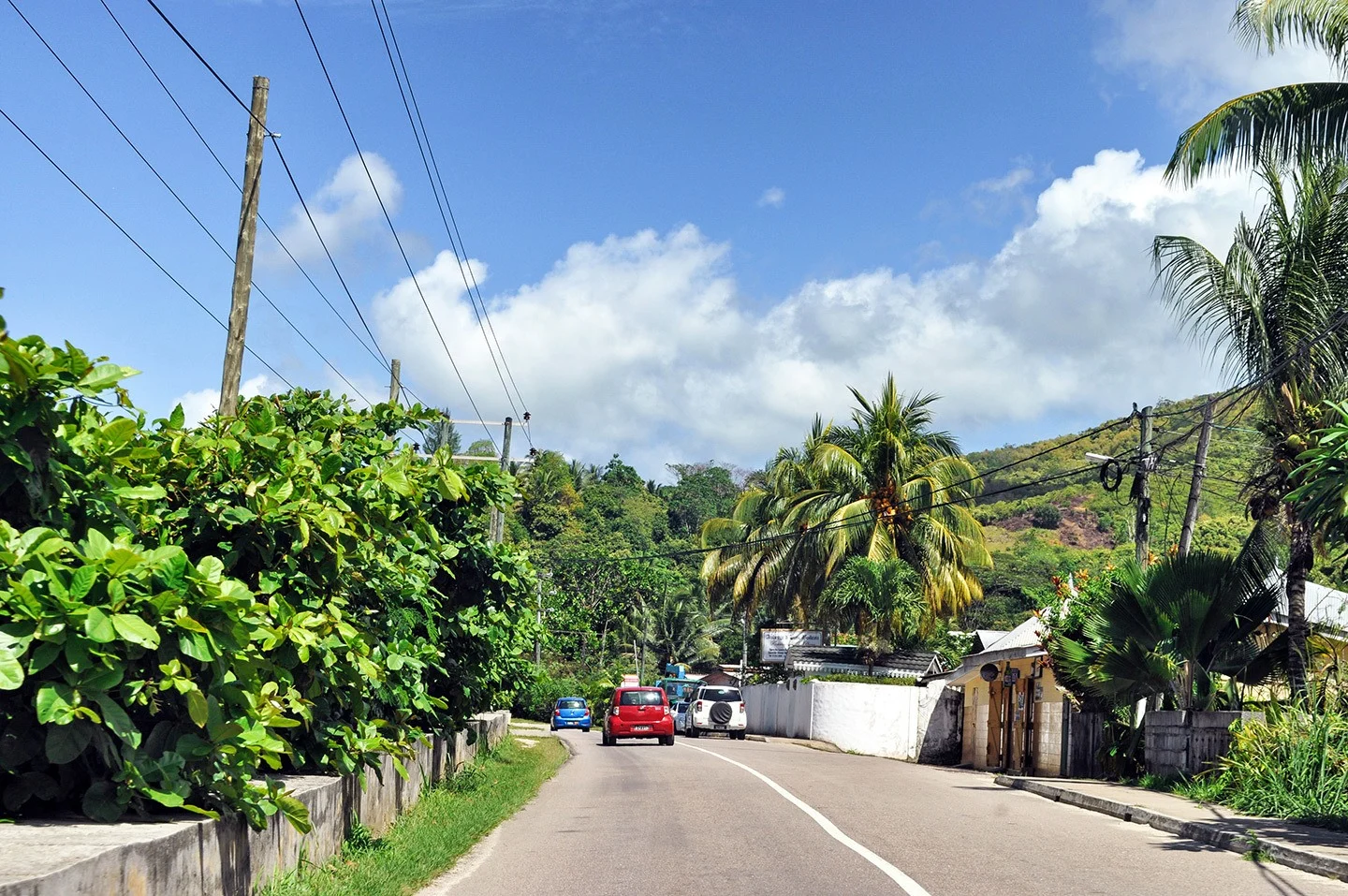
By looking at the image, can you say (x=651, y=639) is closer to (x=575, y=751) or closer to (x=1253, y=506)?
(x=575, y=751)

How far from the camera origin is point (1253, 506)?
18.8 metres

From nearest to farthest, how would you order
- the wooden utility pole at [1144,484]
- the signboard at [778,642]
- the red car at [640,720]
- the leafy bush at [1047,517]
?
the wooden utility pole at [1144,484] → the red car at [640,720] → the signboard at [778,642] → the leafy bush at [1047,517]

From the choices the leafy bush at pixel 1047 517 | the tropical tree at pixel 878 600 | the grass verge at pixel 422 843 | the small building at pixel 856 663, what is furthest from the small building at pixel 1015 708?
the leafy bush at pixel 1047 517

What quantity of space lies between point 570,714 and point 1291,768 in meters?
44.2

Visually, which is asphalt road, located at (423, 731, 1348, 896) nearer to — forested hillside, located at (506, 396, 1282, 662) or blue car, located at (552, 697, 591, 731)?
blue car, located at (552, 697, 591, 731)

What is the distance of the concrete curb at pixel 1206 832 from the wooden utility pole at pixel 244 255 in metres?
10.0

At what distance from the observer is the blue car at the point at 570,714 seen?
5656cm

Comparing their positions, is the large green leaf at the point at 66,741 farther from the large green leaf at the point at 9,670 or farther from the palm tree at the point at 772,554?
the palm tree at the point at 772,554

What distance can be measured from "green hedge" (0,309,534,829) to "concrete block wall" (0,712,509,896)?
16cm

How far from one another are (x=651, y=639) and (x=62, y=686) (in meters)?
76.0

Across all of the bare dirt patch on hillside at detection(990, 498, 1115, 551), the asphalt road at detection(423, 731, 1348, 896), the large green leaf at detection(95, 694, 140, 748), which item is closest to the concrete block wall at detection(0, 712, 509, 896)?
the large green leaf at detection(95, 694, 140, 748)

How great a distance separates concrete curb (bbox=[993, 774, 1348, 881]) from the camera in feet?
33.5

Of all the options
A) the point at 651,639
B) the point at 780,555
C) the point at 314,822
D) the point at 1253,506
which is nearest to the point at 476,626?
the point at 314,822

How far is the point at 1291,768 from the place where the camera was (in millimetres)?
14758
